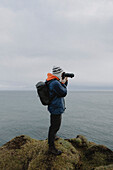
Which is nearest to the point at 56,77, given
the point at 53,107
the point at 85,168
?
the point at 53,107

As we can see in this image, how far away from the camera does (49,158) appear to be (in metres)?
6.58

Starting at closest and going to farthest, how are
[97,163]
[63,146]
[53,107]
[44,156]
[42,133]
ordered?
[53,107], [44,156], [97,163], [63,146], [42,133]

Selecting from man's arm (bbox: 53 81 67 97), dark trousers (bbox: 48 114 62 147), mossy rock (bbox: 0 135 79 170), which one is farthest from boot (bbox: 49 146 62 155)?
man's arm (bbox: 53 81 67 97)

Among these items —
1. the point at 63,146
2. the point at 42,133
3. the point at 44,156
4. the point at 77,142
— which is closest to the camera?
the point at 44,156

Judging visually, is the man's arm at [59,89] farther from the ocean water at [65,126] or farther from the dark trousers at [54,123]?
the ocean water at [65,126]

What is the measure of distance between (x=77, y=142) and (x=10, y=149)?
15.9ft

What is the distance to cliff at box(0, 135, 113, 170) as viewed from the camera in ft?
21.0

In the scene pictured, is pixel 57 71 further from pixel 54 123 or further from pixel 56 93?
pixel 54 123

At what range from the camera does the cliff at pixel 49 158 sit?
6410 millimetres

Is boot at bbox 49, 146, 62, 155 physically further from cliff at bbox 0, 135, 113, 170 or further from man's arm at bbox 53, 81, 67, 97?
man's arm at bbox 53, 81, 67, 97

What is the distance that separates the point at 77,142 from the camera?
381 inches

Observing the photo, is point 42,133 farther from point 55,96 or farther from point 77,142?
point 55,96

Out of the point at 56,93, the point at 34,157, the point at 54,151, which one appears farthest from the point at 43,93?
the point at 34,157

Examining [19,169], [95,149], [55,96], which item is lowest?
[19,169]
